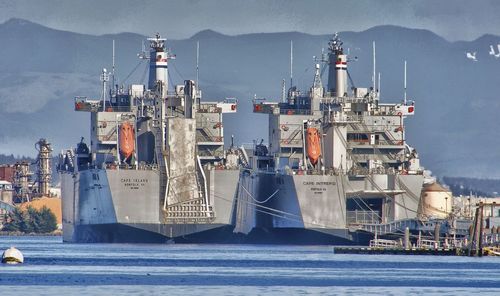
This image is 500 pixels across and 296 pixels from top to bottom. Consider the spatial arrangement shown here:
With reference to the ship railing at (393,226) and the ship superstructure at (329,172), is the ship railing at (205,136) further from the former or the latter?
the ship railing at (393,226)

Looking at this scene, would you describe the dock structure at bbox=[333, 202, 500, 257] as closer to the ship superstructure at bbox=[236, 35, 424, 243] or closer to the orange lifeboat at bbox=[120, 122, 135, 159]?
the ship superstructure at bbox=[236, 35, 424, 243]

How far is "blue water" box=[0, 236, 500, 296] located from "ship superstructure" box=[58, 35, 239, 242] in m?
10.3

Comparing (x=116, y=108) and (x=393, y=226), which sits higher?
(x=116, y=108)

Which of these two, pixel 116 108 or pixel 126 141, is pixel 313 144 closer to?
pixel 126 141

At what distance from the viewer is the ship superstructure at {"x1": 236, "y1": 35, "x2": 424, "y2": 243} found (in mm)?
174250

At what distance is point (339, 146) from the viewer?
178m

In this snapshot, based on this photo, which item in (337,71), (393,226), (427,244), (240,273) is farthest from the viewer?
(337,71)

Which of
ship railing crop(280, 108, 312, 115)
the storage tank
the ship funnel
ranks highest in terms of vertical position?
the ship funnel

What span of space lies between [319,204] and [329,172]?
3167 millimetres

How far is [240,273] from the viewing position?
12862 cm

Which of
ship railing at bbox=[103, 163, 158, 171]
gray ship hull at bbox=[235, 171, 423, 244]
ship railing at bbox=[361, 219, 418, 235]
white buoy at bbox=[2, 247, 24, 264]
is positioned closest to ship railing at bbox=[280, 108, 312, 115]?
gray ship hull at bbox=[235, 171, 423, 244]

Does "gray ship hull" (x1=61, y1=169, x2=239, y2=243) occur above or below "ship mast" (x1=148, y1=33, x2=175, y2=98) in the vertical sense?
below

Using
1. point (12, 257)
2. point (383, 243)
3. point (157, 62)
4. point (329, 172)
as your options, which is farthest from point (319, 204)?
point (12, 257)

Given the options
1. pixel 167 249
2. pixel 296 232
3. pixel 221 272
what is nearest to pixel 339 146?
pixel 296 232
